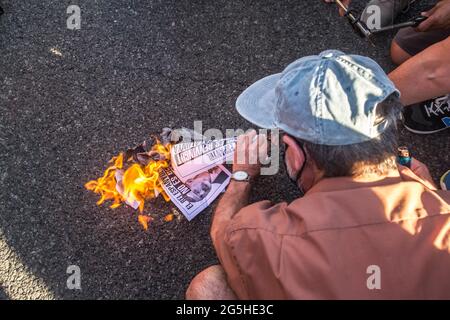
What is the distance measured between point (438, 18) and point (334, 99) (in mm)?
1407

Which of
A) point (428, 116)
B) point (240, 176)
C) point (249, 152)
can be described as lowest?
point (240, 176)

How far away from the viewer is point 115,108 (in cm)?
271

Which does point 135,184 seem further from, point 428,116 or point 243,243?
point 428,116

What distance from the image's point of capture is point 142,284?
7.44 feet

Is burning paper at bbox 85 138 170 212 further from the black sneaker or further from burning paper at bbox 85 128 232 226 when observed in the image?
the black sneaker

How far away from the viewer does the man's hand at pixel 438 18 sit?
90.6 inches

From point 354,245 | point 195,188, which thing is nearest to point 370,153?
point 354,245

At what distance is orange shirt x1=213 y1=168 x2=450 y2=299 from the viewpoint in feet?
4.29

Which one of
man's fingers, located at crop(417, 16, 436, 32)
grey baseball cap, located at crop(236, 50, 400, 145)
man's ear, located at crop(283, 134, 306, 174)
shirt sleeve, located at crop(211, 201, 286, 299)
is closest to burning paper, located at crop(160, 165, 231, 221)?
shirt sleeve, located at crop(211, 201, 286, 299)

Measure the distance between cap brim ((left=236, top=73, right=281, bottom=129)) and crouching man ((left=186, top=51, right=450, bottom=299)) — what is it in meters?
0.23

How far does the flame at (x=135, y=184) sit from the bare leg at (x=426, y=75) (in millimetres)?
1500

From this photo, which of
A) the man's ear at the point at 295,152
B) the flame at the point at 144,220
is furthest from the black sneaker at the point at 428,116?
the flame at the point at 144,220

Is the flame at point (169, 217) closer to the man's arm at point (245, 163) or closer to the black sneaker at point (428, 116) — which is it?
the man's arm at point (245, 163)

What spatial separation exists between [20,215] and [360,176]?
6.67 feet
